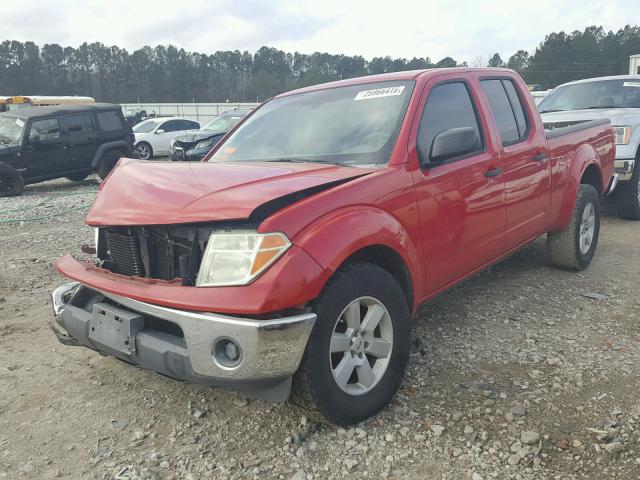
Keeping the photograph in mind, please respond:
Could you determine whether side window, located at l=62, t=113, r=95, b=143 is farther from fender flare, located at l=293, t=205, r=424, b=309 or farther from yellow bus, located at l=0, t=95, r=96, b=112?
yellow bus, located at l=0, t=95, r=96, b=112

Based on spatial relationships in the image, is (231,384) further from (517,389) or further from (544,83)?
(544,83)

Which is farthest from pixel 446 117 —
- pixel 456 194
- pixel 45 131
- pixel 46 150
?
pixel 45 131

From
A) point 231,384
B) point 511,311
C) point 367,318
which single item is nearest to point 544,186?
point 511,311

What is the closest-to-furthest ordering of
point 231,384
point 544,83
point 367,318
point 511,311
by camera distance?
point 231,384
point 367,318
point 511,311
point 544,83

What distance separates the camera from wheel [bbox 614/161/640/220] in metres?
6.99

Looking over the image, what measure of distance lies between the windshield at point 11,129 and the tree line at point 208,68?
53.9m

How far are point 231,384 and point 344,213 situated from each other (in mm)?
915

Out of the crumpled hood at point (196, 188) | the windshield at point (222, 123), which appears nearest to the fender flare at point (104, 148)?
the windshield at point (222, 123)

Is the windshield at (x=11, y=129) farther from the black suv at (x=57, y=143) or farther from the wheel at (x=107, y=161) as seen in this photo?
the wheel at (x=107, y=161)

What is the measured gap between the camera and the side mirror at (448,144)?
3.02m

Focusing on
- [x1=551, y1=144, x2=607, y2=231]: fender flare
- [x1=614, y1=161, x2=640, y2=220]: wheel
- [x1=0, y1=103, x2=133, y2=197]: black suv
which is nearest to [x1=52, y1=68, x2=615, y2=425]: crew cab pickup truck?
[x1=551, y1=144, x2=607, y2=231]: fender flare

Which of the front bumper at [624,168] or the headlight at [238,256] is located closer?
the headlight at [238,256]

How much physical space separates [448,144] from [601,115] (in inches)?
213

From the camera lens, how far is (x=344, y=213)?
2533 millimetres
